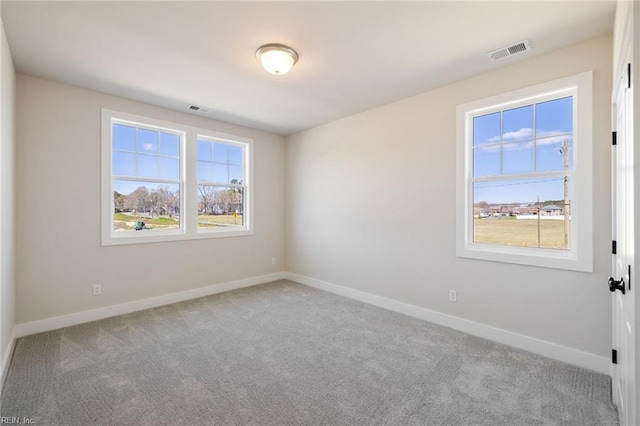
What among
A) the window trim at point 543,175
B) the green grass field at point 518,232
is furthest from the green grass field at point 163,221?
the green grass field at point 518,232

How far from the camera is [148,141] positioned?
159 inches

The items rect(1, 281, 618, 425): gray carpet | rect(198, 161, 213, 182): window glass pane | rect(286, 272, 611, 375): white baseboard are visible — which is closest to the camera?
rect(1, 281, 618, 425): gray carpet

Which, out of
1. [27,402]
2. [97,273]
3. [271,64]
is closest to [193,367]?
[27,402]

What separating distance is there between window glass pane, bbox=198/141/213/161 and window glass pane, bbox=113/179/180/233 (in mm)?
599

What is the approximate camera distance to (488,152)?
3.15 metres

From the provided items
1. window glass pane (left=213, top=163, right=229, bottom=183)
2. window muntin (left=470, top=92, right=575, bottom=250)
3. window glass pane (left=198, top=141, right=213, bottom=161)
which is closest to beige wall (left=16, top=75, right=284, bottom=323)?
window glass pane (left=198, top=141, right=213, bottom=161)

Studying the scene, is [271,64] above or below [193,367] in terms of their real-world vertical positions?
above

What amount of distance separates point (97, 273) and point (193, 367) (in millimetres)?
2005

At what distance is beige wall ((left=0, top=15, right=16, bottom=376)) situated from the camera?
2305 millimetres

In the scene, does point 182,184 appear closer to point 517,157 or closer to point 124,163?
point 124,163

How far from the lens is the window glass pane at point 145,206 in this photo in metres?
3.80

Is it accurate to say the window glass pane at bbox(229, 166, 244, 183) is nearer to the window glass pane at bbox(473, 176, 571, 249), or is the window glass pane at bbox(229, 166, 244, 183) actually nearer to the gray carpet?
the gray carpet

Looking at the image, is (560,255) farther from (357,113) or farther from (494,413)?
(357,113)

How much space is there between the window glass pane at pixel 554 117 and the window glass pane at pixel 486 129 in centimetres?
36
